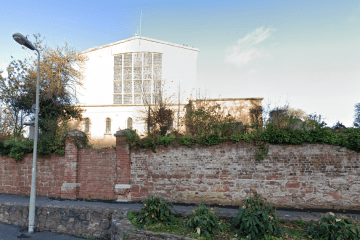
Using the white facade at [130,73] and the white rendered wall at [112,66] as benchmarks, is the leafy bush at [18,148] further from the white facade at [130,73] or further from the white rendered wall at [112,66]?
the white rendered wall at [112,66]

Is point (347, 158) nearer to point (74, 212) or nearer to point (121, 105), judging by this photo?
point (74, 212)

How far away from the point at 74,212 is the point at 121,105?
15782 mm

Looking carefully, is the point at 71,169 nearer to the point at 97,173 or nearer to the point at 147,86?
the point at 97,173

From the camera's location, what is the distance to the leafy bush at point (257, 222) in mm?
4355

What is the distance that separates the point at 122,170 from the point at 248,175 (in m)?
5.22

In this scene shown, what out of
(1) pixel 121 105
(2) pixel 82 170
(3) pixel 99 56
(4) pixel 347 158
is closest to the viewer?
(4) pixel 347 158

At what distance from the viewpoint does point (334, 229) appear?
4.09 m

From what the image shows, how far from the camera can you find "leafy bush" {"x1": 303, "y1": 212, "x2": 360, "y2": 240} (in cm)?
393

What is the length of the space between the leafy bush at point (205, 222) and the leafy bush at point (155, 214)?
656 mm

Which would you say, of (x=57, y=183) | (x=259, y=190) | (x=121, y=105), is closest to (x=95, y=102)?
(x=121, y=105)

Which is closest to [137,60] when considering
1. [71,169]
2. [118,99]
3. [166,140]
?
[118,99]

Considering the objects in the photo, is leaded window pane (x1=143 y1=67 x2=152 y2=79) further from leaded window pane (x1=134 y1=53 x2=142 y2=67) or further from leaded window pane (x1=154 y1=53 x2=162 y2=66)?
leaded window pane (x1=154 y1=53 x2=162 y2=66)

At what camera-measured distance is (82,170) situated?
9617mm

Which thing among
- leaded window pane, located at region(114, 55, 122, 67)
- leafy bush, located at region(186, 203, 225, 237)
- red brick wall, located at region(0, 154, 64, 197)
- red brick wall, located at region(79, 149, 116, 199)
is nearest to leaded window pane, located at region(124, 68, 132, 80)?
leaded window pane, located at region(114, 55, 122, 67)
